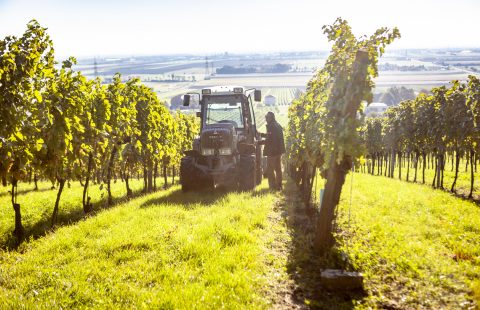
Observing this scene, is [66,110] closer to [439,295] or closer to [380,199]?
[439,295]

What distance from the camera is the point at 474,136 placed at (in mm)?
16094

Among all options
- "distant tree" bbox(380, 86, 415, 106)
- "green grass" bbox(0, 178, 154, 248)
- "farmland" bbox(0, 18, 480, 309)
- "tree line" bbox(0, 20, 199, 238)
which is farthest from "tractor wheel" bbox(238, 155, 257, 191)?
"distant tree" bbox(380, 86, 415, 106)

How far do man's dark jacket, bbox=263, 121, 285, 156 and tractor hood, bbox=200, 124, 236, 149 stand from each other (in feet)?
Answer: 5.62

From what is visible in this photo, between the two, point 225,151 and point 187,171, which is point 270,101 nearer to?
point 225,151

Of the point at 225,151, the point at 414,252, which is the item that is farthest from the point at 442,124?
the point at 414,252

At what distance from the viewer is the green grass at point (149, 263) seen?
4895mm

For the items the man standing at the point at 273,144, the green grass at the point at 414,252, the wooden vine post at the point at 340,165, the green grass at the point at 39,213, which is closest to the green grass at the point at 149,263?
the wooden vine post at the point at 340,165

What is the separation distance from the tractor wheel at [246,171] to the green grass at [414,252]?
9.72 feet

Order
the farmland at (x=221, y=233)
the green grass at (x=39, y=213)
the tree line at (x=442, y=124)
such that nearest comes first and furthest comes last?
1. the farmland at (x=221, y=233)
2. the green grass at (x=39, y=213)
3. the tree line at (x=442, y=124)

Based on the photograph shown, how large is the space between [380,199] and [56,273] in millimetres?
9838

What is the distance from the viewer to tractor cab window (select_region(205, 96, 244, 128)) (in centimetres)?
1278

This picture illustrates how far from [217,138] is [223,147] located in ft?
1.11

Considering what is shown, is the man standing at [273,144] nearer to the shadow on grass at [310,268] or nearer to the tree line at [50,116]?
the shadow on grass at [310,268]

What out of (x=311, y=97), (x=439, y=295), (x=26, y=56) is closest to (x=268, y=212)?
(x=311, y=97)
